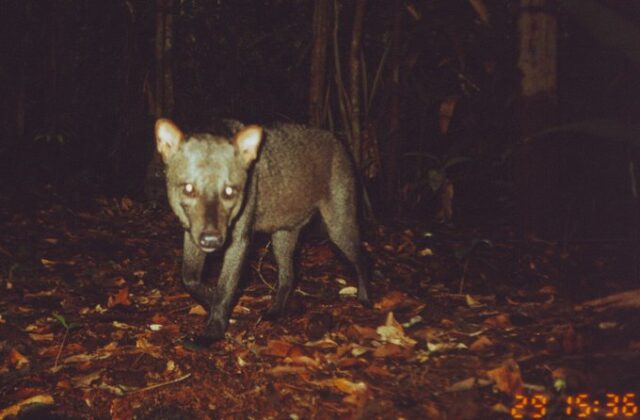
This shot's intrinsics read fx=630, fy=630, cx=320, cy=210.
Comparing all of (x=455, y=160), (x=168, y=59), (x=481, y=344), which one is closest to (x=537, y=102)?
(x=455, y=160)

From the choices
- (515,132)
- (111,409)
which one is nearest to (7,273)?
(111,409)

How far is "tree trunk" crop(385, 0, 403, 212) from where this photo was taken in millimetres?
8375

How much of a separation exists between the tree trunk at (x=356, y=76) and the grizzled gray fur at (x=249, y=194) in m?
2.90

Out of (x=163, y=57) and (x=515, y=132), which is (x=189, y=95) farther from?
(x=515, y=132)

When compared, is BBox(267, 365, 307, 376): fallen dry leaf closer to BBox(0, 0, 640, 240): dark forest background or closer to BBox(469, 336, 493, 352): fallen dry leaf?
BBox(469, 336, 493, 352): fallen dry leaf

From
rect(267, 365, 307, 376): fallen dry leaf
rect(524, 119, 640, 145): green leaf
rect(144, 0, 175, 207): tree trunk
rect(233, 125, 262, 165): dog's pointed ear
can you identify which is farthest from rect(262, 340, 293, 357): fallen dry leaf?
rect(144, 0, 175, 207): tree trunk

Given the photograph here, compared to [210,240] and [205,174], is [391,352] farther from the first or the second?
A: [205,174]

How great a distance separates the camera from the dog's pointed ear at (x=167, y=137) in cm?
420

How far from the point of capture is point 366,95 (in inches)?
343

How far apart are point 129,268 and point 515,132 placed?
4.54 meters

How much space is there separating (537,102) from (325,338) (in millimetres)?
4044

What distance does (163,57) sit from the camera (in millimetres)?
9422

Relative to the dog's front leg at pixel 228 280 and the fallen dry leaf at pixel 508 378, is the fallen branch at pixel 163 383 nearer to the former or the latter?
the dog's front leg at pixel 228 280

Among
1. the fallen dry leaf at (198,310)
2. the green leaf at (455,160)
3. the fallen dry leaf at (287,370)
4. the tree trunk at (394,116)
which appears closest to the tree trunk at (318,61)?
the tree trunk at (394,116)
